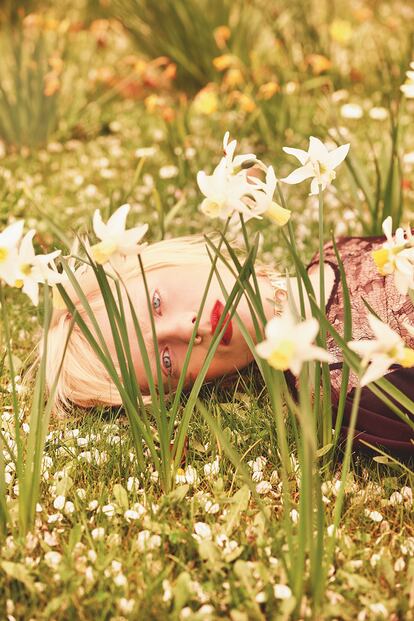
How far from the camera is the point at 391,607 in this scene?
4.48 ft

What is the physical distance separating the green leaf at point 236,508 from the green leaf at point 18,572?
0.42m

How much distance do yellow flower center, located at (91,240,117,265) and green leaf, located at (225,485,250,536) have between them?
672 millimetres

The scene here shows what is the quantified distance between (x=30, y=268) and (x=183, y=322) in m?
0.82

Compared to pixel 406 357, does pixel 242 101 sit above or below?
above

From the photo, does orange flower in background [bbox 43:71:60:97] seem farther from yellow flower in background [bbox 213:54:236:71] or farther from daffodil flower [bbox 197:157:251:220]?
daffodil flower [bbox 197:157:251:220]

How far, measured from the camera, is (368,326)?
2.04 meters

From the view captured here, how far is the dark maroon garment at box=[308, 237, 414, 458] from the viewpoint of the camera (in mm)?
1813

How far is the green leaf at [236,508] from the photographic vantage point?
1559 mm

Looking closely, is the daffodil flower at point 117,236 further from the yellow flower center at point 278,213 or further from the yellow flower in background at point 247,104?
the yellow flower in background at point 247,104

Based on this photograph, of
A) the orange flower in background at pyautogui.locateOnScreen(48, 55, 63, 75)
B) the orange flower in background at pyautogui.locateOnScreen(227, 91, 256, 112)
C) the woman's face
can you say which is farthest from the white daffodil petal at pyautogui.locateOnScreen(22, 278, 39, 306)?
the orange flower in background at pyautogui.locateOnScreen(48, 55, 63, 75)

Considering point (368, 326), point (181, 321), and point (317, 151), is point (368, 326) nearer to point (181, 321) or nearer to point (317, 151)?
point (181, 321)

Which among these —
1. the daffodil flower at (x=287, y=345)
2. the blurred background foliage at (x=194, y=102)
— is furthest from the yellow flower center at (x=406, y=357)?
the blurred background foliage at (x=194, y=102)

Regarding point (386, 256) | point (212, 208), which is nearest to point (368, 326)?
point (386, 256)

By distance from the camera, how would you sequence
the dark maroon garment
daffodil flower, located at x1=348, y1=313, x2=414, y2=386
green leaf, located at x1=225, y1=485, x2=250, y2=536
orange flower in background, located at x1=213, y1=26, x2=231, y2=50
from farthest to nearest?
orange flower in background, located at x1=213, y1=26, x2=231, y2=50 < the dark maroon garment < green leaf, located at x1=225, y1=485, x2=250, y2=536 < daffodil flower, located at x1=348, y1=313, x2=414, y2=386
